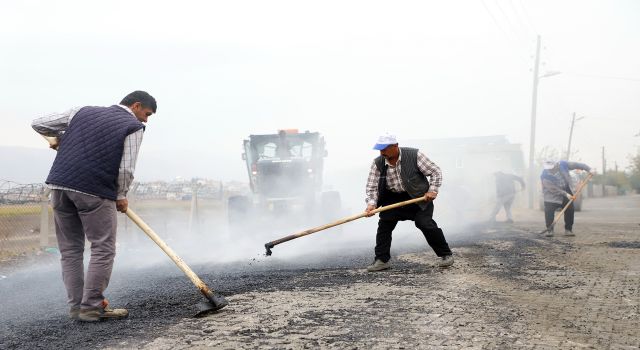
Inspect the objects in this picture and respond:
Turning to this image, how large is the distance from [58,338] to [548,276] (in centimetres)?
451

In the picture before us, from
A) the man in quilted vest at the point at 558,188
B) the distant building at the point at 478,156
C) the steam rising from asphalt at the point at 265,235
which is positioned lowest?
the steam rising from asphalt at the point at 265,235

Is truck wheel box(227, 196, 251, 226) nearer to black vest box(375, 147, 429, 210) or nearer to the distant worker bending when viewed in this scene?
black vest box(375, 147, 429, 210)

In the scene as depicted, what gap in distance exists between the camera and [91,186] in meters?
4.10

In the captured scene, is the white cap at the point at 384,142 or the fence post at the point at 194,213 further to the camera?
the fence post at the point at 194,213

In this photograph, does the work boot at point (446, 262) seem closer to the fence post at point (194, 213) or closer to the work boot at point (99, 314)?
the work boot at point (99, 314)

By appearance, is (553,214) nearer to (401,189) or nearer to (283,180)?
(283,180)

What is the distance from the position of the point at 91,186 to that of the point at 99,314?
93 cm

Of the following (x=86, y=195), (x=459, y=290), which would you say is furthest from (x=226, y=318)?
(x=459, y=290)

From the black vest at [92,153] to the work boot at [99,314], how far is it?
2.71 feet

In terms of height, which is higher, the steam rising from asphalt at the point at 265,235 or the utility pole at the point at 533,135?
the utility pole at the point at 533,135

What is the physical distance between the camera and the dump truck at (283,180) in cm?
1281

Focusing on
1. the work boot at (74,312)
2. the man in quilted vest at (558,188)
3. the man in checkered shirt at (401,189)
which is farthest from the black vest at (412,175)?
the man in quilted vest at (558,188)

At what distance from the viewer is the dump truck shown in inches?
504

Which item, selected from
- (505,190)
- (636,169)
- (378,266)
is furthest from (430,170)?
(636,169)
